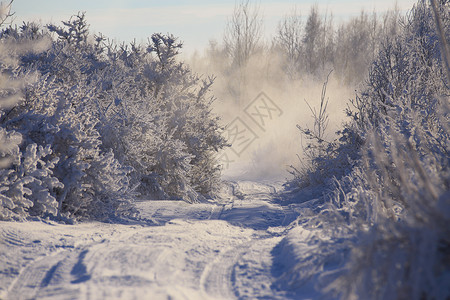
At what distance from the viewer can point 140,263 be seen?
363 cm

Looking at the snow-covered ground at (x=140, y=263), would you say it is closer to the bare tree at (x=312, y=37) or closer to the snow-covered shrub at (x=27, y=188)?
the snow-covered shrub at (x=27, y=188)

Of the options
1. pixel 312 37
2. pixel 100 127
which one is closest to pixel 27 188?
pixel 100 127

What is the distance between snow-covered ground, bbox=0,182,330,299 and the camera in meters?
3.14

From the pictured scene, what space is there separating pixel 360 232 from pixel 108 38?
43.0 feet

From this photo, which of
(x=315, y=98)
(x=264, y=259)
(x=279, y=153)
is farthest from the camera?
(x=315, y=98)

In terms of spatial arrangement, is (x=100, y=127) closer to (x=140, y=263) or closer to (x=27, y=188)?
(x=27, y=188)

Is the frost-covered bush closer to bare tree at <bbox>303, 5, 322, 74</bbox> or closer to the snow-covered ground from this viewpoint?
the snow-covered ground

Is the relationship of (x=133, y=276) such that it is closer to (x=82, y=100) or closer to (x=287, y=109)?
(x=82, y=100)

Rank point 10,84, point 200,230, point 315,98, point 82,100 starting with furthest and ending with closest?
point 315,98, point 82,100, point 10,84, point 200,230

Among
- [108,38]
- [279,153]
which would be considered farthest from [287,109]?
[108,38]

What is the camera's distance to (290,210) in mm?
8734

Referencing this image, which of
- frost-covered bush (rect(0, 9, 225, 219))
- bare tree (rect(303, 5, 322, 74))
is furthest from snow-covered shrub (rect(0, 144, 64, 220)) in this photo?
bare tree (rect(303, 5, 322, 74))

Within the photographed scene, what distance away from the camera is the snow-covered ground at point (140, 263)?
3.14 metres

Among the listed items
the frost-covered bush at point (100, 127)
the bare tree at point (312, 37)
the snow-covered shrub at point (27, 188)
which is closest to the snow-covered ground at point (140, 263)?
the snow-covered shrub at point (27, 188)
